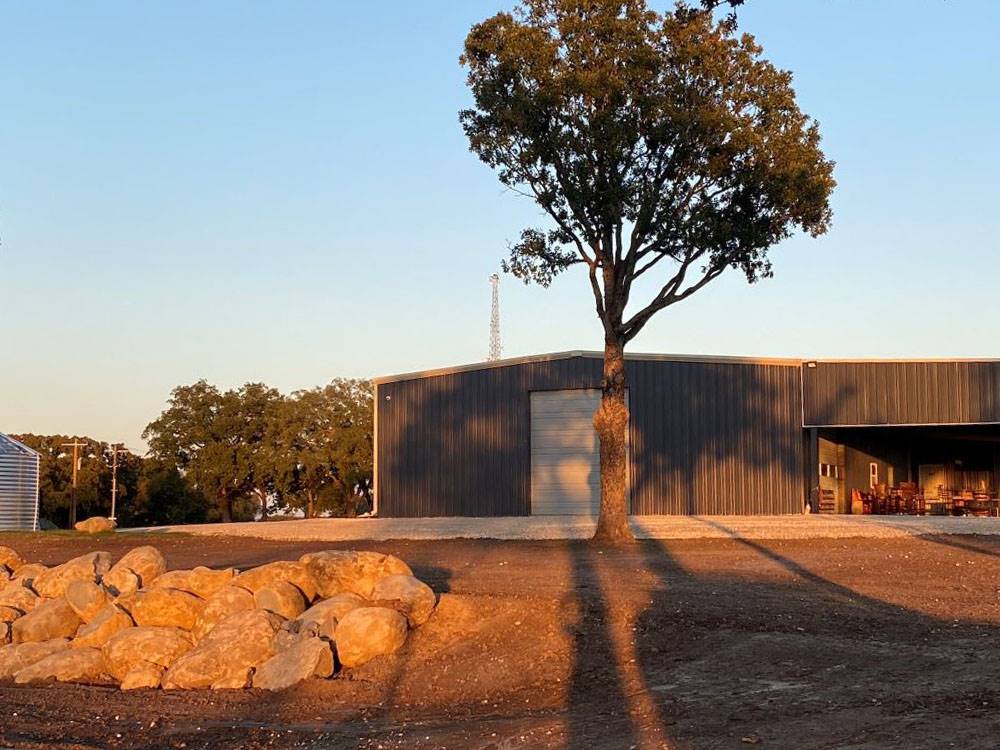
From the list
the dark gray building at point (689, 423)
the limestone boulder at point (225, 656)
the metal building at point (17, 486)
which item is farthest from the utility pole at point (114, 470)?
the limestone boulder at point (225, 656)

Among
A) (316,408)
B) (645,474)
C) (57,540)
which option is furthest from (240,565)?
(316,408)

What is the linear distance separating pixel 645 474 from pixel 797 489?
429 cm

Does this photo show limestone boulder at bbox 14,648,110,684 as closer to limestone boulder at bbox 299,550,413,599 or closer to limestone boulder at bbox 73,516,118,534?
limestone boulder at bbox 299,550,413,599

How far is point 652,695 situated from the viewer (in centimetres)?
942

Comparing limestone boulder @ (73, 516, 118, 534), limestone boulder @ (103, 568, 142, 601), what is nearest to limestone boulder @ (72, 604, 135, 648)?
limestone boulder @ (103, 568, 142, 601)

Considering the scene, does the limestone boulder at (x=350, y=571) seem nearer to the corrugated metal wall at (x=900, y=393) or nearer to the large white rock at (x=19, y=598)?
the large white rock at (x=19, y=598)

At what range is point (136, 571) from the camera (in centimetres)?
1580

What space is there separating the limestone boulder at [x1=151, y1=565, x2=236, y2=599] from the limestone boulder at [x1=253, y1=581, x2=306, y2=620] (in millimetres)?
1046

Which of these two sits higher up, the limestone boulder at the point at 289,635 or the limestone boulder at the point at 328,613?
the limestone boulder at the point at 328,613

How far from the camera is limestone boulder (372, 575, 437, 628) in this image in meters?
12.6

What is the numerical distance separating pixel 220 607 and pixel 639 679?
5.59m

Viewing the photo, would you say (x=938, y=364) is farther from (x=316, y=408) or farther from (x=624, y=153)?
(x=316, y=408)

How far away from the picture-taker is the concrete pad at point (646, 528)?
23.1 meters

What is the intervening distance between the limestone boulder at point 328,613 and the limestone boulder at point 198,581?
6.57ft
